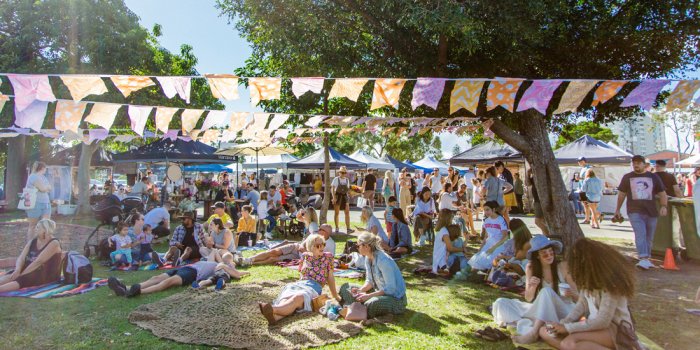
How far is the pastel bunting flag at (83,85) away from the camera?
196 inches

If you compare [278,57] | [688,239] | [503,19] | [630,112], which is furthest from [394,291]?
[630,112]

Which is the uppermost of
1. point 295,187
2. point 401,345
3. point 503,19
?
point 503,19

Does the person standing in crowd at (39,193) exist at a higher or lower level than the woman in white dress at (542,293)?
higher

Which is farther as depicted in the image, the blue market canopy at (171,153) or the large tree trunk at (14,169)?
the large tree trunk at (14,169)

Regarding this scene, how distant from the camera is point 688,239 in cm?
723

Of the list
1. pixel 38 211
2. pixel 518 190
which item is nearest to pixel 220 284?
pixel 38 211

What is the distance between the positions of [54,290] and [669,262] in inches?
365

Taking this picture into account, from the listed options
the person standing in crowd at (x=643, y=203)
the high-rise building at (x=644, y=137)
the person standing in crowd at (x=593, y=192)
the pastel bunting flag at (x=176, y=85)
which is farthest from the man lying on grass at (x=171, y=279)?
the high-rise building at (x=644, y=137)

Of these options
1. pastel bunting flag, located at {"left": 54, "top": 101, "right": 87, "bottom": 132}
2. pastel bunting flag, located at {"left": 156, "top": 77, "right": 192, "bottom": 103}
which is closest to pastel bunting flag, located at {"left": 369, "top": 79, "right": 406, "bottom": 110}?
pastel bunting flag, located at {"left": 156, "top": 77, "right": 192, "bottom": 103}

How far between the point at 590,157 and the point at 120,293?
14.7 meters

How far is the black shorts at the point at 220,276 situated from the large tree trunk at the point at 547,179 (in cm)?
518

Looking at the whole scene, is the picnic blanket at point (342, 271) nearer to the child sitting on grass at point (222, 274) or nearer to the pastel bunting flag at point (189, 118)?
the child sitting on grass at point (222, 274)

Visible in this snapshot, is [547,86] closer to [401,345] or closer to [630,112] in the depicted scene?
[401,345]

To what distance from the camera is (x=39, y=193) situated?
8.37 metres
